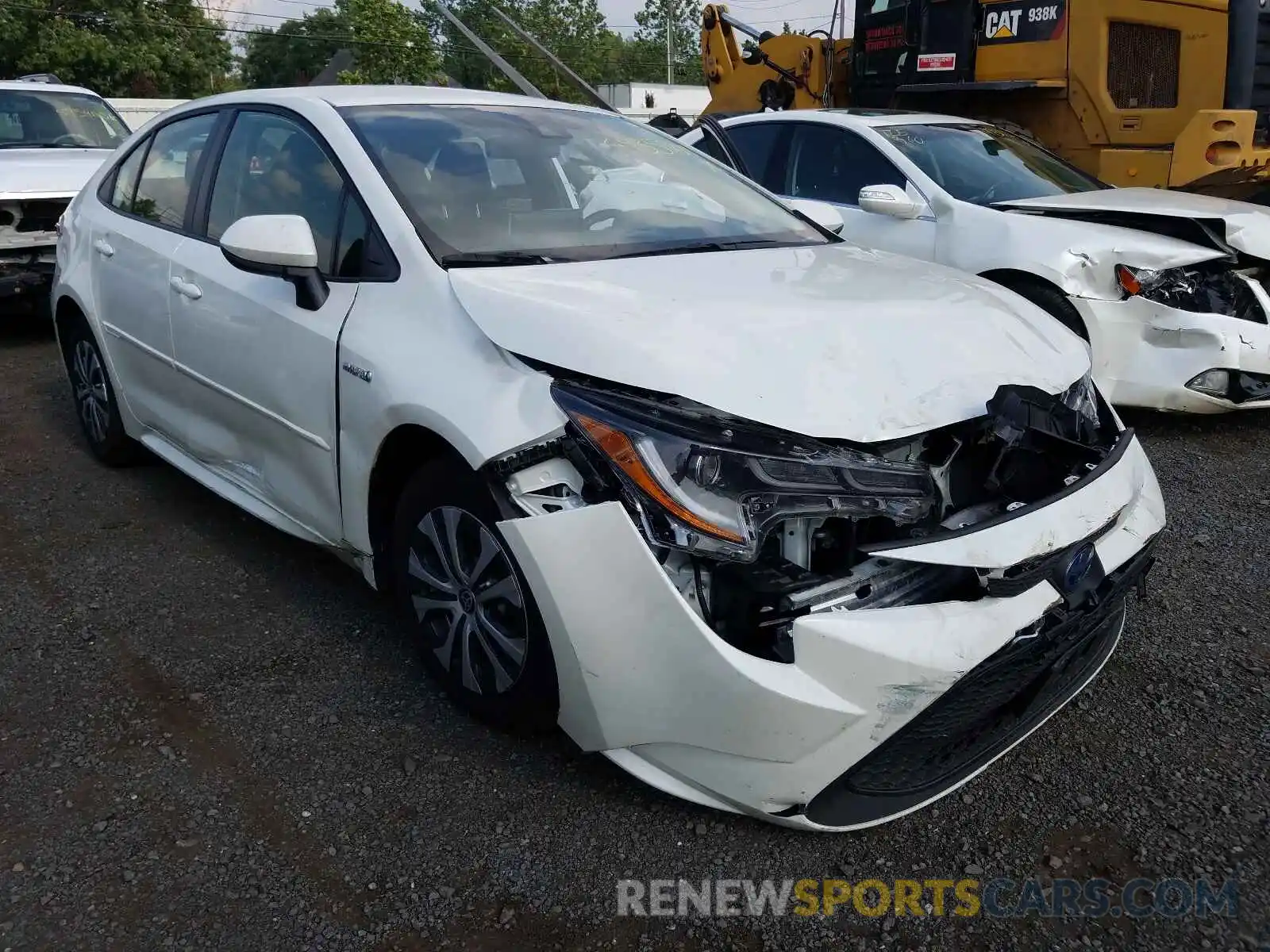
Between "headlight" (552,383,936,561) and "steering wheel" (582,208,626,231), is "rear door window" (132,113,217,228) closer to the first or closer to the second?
"steering wheel" (582,208,626,231)

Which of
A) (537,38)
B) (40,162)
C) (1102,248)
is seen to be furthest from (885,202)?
(537,38)

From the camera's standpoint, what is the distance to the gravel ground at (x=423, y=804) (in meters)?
2.17

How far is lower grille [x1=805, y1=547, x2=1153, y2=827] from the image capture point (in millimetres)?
2193

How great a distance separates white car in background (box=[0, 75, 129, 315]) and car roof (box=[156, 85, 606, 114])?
428 centimetres

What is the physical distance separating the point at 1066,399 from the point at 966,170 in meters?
3.70

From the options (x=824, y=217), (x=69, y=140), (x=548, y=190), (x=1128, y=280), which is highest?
(x=69, y=140)

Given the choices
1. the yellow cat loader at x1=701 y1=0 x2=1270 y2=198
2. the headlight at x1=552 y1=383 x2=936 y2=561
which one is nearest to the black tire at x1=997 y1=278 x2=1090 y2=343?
the yellow cat loader at x1=701 y1=0 x2=1270 y2=198

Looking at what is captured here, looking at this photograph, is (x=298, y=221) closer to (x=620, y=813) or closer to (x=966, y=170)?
(x=620, y=813)

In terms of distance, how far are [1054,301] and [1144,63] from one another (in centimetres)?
419

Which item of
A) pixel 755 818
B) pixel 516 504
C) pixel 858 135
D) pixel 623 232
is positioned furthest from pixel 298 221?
pixel 858 135

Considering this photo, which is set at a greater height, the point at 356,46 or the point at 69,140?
the point at 356,46

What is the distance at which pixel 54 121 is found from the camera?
8.56 metres

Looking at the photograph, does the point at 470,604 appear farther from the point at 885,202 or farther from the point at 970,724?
the point at 885,202

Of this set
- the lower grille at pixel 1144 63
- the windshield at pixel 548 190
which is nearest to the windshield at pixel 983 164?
the lower grille at pixel 1144 63
